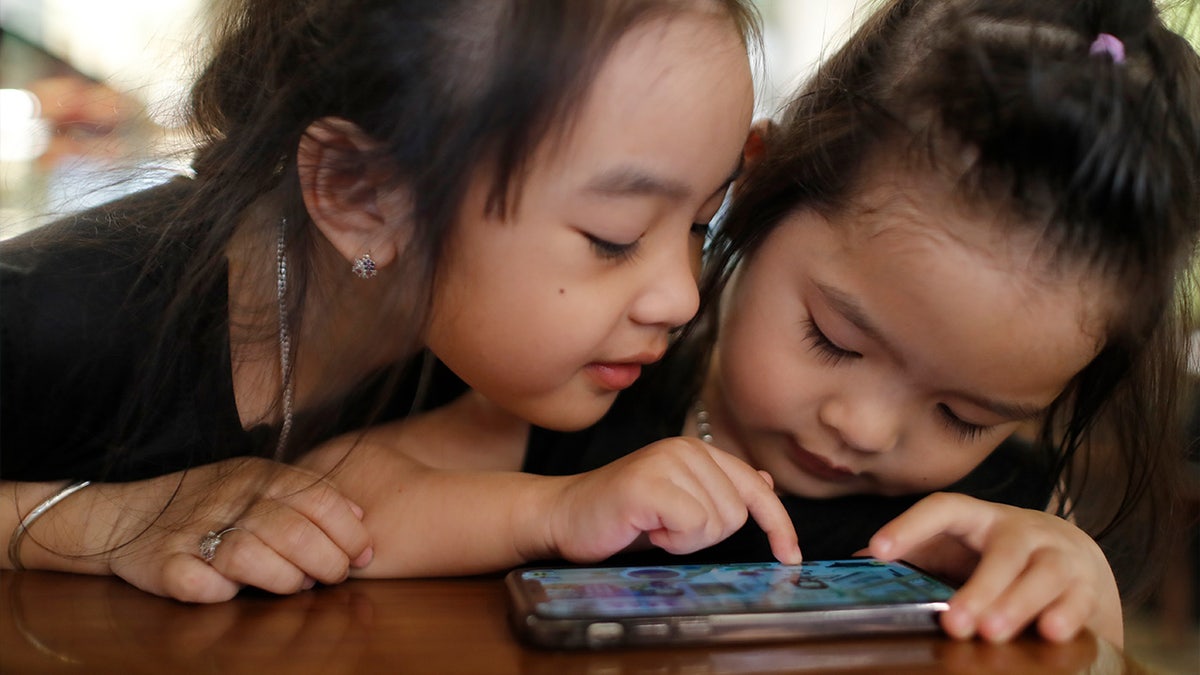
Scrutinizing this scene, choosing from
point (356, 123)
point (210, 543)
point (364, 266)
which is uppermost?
point (356, 123)

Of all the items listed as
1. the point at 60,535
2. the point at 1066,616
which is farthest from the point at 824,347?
the point at 60,535

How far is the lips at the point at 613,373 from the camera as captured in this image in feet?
2.43

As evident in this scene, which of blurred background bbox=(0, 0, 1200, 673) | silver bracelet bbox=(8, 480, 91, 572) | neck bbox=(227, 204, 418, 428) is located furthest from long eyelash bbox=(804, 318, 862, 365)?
silver bracelet bbox=(8, 480, 91, 572)

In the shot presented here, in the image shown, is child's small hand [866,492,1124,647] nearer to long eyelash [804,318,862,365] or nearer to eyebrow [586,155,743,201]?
long eyelash [804,318,862,365]

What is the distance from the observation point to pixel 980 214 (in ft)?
2.25

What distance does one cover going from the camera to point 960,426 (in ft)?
2.55

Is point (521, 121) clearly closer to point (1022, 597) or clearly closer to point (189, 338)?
point (189, 338)

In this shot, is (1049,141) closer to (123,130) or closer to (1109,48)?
(1109,48)

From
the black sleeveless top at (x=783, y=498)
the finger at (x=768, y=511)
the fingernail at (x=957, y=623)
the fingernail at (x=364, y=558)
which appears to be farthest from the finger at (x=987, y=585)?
the fingernail at (x=364, y=558)

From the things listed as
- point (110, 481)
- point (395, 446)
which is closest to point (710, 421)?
point (395, 446)

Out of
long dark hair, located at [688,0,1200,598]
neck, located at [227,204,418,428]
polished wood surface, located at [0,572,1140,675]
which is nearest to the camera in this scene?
polished wood surface, located at [0,572,1140,675]

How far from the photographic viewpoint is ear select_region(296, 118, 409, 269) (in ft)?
2.27

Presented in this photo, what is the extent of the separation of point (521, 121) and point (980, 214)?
31 cm

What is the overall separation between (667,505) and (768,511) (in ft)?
0.26
